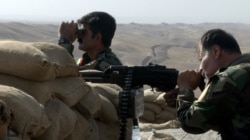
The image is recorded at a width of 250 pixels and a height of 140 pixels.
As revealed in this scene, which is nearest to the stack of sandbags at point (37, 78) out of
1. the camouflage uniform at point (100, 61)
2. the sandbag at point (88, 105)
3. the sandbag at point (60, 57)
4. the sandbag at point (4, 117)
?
the sandbag at point (60, 57)

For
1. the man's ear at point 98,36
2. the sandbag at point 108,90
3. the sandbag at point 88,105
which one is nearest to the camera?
the sandbag at point 88,105

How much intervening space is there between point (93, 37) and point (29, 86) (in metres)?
1.97

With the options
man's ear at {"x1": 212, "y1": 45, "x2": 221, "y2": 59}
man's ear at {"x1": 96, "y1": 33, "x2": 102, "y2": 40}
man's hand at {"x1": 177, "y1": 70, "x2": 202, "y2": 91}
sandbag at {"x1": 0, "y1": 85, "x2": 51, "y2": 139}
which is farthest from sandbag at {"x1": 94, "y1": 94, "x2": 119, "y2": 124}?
sandbag at {"x1": 0, "y1": 85, "x2": 51, "y2": 139}

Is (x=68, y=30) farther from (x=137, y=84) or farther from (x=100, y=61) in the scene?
(x=137, y=84)

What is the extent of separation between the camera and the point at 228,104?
280 centimetres

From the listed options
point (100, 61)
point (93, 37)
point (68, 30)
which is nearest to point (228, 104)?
point (100, 61)

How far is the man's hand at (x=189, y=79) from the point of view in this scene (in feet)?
10.1

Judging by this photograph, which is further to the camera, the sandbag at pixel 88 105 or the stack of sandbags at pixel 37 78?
the sandbag at pixel 88 105

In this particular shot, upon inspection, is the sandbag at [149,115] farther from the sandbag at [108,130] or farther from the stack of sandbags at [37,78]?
the stack of sandbags at [37,78]

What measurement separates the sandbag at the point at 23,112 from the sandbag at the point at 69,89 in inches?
23.3

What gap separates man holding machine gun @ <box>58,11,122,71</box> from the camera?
4.29 m

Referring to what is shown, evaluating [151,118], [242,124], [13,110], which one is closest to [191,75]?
[242,124]

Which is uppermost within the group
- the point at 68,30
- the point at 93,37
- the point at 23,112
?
the point at 23,112

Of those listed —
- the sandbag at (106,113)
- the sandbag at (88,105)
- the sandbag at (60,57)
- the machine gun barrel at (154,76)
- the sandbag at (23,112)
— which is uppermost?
the sandbag at (23,112)
